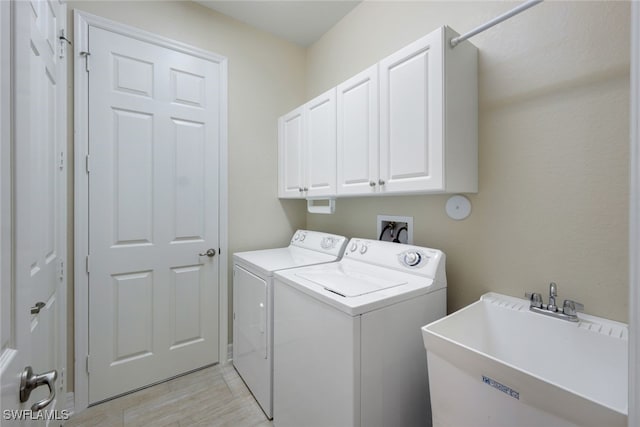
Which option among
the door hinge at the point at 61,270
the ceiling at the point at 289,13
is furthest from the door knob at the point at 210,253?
the ceiling at the point at 289,13

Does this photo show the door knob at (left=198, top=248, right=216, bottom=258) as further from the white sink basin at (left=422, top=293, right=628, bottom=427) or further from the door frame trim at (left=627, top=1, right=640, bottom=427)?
the door frame trim at (left=627, top=1, right=640, bottom=427)

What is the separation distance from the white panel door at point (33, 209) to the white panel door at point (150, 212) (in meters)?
0.19

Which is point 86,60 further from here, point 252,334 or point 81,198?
point 252,334

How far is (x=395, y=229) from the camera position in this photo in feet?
6.07

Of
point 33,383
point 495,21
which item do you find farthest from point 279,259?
point 495,21

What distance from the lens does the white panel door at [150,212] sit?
178 cm

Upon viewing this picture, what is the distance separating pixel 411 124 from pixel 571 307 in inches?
39.2

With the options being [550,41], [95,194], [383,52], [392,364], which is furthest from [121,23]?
[392,364]

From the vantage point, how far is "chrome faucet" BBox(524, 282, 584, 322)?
106cm

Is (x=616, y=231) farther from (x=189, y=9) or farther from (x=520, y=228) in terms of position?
(x=189, y=9)

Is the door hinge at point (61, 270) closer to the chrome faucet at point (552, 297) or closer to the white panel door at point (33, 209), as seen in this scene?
the white panel door at point (33, 209)

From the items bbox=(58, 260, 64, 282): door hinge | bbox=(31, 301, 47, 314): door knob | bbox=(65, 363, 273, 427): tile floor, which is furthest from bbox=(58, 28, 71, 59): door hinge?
bbox=(65, 363, 273, 427): tile floor

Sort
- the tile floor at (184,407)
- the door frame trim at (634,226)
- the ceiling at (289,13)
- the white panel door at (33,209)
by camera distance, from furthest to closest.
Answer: the ceiling at (289,13), the tile floor at (184,407), the white panel door at (33,209), the door frame trim at (634,226)

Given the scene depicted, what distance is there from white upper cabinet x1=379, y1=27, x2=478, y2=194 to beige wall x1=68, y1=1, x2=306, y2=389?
4.25 feet
